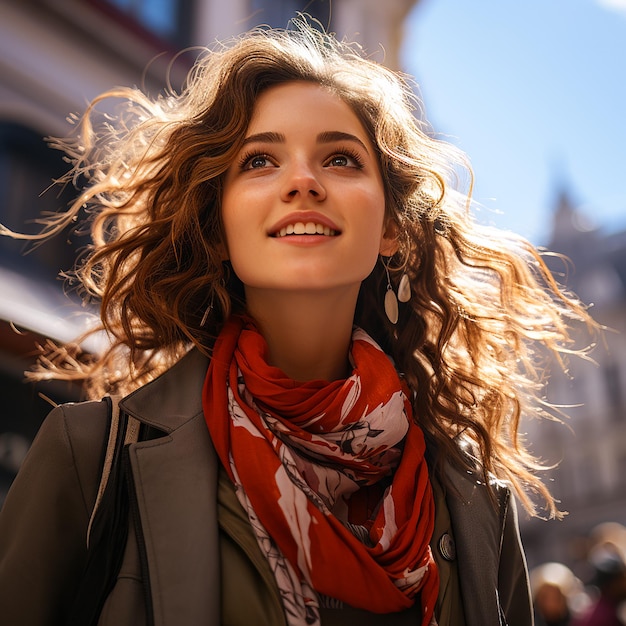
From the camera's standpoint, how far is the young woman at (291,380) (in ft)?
6.09

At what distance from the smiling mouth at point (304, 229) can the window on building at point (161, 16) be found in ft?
21.2

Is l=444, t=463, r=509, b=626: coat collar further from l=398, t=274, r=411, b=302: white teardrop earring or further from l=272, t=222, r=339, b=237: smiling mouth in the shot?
l=272, t=222, r=339, b=237: smiling mouth

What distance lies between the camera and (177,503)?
1.88 meters

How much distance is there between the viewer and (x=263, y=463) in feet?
6.39

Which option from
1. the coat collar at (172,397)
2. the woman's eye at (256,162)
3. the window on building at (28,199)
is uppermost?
the window on building at (28,199)

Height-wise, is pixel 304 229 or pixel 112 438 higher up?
pixel 304 229

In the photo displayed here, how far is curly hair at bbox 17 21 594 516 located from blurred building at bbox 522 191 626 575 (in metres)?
26.5

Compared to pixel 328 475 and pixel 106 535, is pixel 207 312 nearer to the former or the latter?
pixel 328 475

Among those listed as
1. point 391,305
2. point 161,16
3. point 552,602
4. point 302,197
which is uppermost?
point 161,16

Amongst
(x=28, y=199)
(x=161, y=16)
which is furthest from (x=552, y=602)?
(x=161, y=16)

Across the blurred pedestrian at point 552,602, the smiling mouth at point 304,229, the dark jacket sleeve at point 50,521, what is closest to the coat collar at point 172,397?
the dark jacket sleeve at point 50,521

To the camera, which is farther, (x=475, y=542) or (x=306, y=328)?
(x=306, y=328)

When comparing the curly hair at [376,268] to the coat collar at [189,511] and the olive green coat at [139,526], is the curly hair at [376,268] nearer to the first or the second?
the coat collar at [189,511]

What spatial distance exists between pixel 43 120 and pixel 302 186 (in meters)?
5.42
